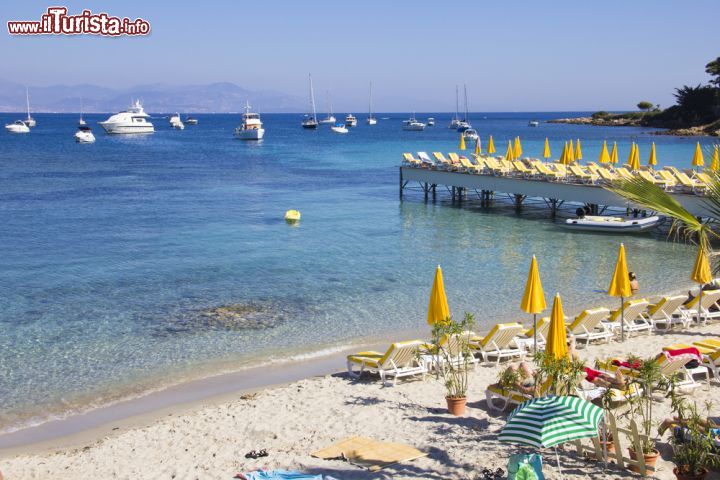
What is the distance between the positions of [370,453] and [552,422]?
2.32 metres

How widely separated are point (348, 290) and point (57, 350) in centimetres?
755

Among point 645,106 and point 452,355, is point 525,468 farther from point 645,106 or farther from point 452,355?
point 645,106

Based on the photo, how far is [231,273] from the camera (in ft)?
71.5

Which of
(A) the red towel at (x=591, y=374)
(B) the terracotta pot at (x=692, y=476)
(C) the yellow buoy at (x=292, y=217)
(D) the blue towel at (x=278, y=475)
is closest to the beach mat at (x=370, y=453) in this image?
(D) the blue towel at (x=278, y=475)

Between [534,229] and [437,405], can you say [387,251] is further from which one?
[437,405]

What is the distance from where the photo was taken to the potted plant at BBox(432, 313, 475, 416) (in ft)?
33.7

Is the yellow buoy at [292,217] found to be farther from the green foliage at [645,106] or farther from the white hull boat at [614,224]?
the green foliage at [645,106]

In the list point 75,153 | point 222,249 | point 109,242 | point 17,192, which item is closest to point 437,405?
point 222,249

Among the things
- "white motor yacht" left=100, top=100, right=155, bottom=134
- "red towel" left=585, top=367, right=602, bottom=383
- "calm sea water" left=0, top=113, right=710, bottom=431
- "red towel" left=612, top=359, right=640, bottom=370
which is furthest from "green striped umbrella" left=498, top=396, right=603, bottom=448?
"white motor yacht" left=100, top=100, right=155, bottom=134

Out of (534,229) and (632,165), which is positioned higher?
(632,165)

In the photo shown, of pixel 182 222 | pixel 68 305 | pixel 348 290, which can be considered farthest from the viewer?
pixel 182 222

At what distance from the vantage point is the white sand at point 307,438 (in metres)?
8.46

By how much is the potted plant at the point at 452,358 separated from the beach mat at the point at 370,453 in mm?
1440

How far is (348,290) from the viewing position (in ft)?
64.1
